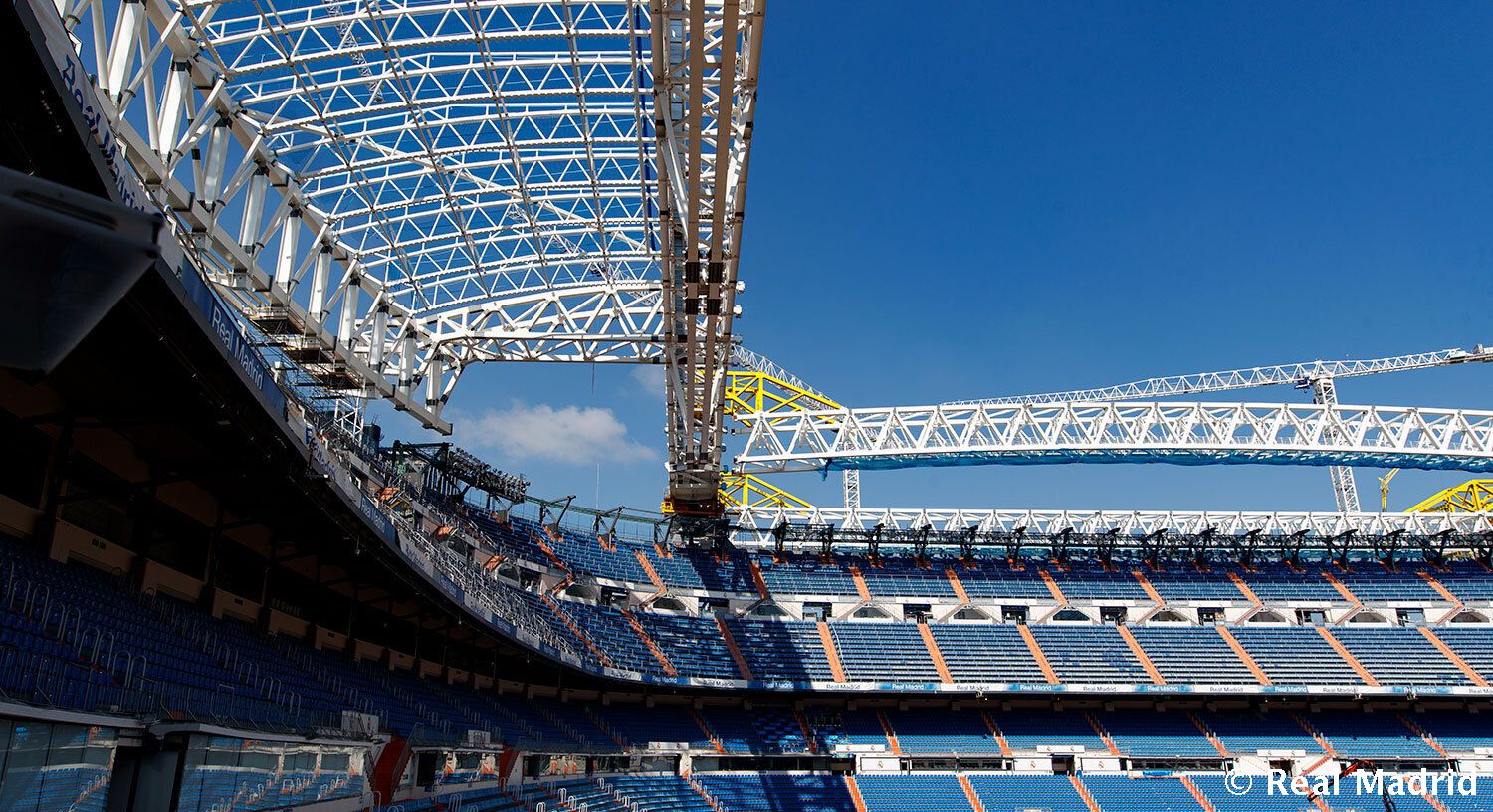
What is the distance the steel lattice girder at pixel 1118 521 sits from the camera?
51531mm

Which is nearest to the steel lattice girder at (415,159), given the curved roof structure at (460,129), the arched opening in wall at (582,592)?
the curved roof structure at (460,129)

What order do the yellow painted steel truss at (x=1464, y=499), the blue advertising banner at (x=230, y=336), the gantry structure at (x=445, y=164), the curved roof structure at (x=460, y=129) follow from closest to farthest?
the blue advertising banner at (x=230, y=336)
the gantry structure at (x=445, y=164)
the curved roof structure at (x=460, y=129)
the yellow painted steel truss at (x=1464, y=499)

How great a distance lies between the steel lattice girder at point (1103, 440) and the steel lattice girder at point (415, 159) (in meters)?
12.8

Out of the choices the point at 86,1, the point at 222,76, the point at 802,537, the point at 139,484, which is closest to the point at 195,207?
the point at 222,76

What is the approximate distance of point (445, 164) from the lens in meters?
25.0

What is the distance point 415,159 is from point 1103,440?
32604 mm

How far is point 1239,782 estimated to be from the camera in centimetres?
3984

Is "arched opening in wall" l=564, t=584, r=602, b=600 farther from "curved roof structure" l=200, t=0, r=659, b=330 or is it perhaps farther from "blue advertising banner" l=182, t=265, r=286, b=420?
"blue advertising banner" l=182, t=265, r=286, b=420

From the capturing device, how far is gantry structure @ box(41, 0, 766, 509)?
59.5ft

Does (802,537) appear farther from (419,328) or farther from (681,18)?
(681,18)

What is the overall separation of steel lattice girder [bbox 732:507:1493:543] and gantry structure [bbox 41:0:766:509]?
20430 millimetres

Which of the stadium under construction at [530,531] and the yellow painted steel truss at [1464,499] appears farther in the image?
the yellow painted steel truss at [1464,499]

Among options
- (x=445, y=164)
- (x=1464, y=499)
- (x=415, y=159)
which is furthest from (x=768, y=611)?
(x=1464, y=499)

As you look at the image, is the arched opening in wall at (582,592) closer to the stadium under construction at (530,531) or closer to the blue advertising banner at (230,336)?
the stadium under construction at (530,531)
